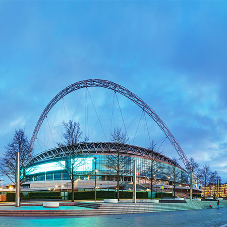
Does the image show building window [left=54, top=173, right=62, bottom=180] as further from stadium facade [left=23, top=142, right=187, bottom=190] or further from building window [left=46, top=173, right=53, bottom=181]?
building window [left=46, top=173, right=53, bottom=181]

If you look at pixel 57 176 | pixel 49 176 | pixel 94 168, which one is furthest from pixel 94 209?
pixel 49 176

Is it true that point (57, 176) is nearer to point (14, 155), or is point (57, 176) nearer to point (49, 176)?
point (49, 176)

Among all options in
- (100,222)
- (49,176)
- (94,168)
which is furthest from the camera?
(49,176)

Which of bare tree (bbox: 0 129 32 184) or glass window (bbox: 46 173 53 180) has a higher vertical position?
bare tree (bbox: 0 129 32 184)

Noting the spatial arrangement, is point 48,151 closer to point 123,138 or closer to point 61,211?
point 123,138

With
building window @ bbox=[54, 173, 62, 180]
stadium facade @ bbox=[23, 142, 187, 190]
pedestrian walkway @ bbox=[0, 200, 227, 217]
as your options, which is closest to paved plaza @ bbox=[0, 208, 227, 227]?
pedestrian walkway @ bbox=[0, 200, 227, 217]

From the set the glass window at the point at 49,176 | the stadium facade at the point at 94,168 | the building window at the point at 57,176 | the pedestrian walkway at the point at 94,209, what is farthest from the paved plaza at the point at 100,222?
the glass window at the point at 49,176

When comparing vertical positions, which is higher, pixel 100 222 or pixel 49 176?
pixel 100 222

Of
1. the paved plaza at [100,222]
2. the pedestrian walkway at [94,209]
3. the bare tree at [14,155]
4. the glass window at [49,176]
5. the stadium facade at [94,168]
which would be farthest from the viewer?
the glass window at [49,176]

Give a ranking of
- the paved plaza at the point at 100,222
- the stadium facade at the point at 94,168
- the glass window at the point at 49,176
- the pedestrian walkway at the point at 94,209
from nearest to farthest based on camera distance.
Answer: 1. the paved plaza at the point at 100,222
2. the pedestrian walkway at the point at 94,209
3. the stadium facade at the point at 94,168
4. the glass window at the point at 49,176

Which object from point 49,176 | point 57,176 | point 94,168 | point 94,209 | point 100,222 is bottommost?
point 49,176

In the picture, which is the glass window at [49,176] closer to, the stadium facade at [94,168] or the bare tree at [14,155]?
the stadium facade at [94,168]

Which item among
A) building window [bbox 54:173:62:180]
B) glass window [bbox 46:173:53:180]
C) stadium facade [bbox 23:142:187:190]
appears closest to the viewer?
stadium facade [bbox 23:142:187:190]

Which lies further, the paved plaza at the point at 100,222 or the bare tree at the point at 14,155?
the bare tree at the point at 14,155
